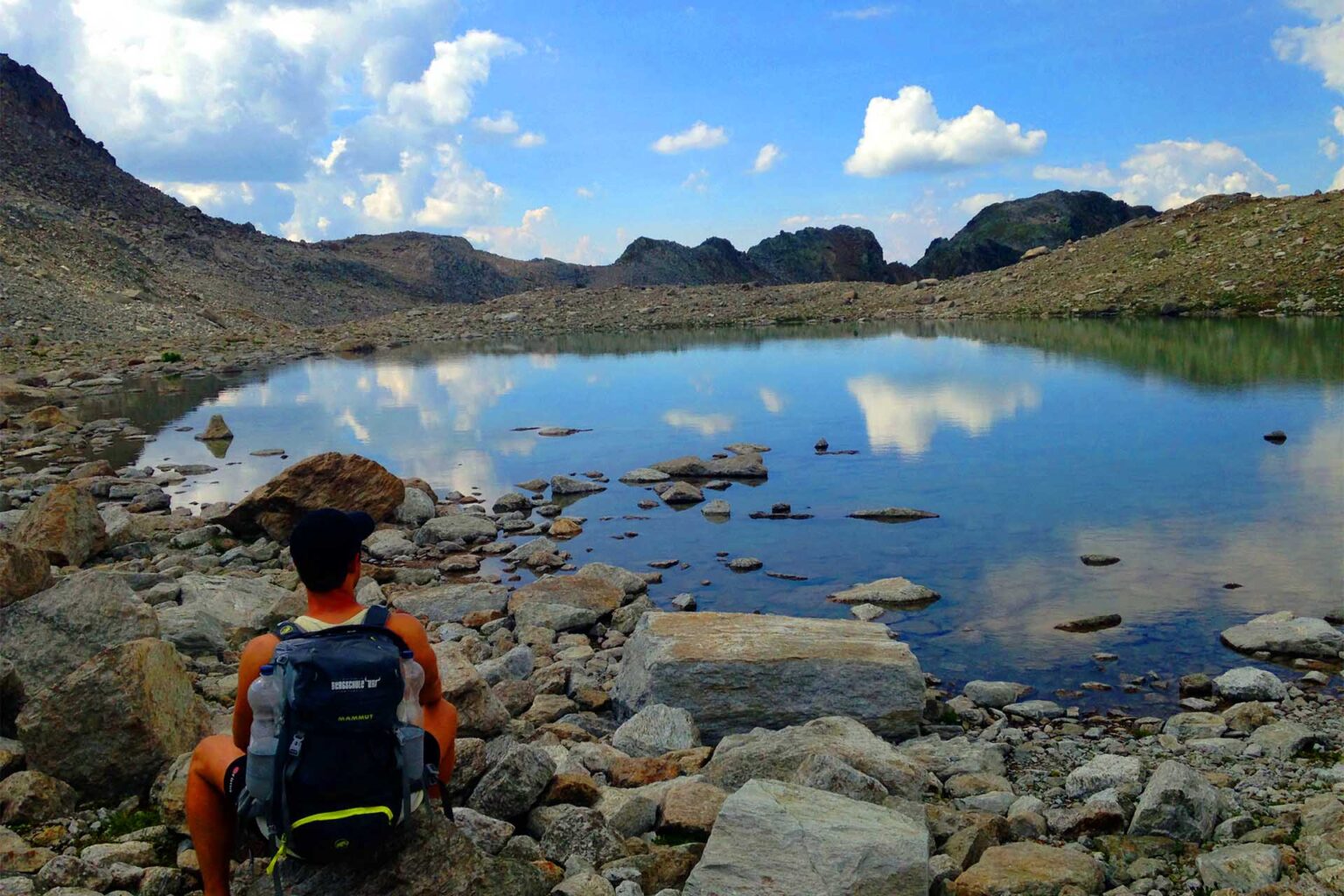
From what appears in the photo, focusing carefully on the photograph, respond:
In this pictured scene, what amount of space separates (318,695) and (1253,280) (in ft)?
247

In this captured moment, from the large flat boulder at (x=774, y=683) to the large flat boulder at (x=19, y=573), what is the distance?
5869 millimetres

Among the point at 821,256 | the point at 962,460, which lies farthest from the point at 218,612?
the point at 821,256

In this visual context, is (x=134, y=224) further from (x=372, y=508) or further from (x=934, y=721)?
(x=934, y=721)

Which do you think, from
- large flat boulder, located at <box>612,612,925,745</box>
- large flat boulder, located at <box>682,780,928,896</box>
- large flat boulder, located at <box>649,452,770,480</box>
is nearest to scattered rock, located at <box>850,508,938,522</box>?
large flat boulder, located at <box>649,452,770,480</box>

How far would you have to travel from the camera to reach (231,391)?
4997 centimetres

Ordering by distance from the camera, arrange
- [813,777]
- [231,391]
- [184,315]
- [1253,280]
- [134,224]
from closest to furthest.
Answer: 1. [813,777]
2. [231,391]
3. [1253,280]
4. [184,315]
5. [134,224]

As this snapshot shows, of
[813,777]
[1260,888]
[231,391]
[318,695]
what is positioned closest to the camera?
[318,695]

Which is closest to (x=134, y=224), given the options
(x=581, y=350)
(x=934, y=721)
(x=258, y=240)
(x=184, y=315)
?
(x=258, y=240)

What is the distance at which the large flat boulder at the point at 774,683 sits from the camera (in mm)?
10656

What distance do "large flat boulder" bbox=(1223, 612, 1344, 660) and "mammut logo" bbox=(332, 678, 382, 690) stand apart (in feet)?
37.3

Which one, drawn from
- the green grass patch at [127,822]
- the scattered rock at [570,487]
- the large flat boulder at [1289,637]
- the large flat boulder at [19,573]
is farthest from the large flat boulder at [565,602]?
the scattered rock at [570,487]

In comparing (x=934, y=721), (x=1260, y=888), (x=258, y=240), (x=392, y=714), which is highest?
(x=258, y=240)

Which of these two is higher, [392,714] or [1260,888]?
[392,714]

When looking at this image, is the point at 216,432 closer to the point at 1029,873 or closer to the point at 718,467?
the point at 718,467
